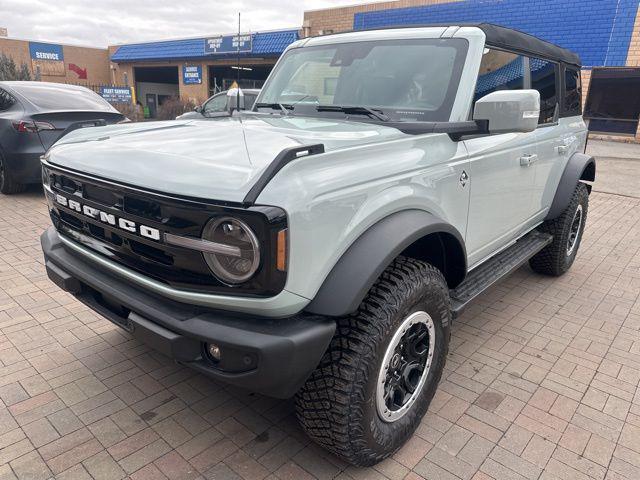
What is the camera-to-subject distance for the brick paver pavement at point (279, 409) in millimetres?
2320

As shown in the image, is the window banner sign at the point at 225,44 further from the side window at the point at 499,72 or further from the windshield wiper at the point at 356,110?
the windshield wiper at the point at 356,110

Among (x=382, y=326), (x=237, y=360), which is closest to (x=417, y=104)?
(x=382, y=326)

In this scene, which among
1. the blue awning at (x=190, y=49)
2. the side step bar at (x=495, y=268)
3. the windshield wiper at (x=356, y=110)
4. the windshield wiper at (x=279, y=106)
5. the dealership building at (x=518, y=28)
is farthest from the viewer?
the blue awning at (x=190, y=49)

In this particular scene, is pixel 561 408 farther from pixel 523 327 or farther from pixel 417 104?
pixel 417 104

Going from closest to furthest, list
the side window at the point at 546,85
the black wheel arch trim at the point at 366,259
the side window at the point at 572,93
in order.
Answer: the black wheel arch trim at the point at 366,259 < the side window at the point at 546,85 < the side window at the point at 572,93

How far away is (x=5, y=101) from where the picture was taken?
7.26 metres

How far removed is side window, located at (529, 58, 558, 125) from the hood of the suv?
1887 millimetres

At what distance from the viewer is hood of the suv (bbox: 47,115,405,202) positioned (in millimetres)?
1820

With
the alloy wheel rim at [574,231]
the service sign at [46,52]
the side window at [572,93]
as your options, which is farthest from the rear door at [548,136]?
the service sign at [46,52]


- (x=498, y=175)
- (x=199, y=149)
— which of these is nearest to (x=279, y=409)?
(x=199, y=149)

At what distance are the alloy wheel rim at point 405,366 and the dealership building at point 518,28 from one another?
10.9 meters

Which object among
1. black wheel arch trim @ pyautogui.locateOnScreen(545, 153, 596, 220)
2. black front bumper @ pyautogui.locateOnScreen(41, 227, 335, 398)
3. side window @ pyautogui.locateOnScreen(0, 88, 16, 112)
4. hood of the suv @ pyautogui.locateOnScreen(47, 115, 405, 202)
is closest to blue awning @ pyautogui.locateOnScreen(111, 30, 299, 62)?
side window @ pyautogui.locateOnScreen(0, 88, 16, 112)

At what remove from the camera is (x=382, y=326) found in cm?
208

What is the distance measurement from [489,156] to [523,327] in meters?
1.61
